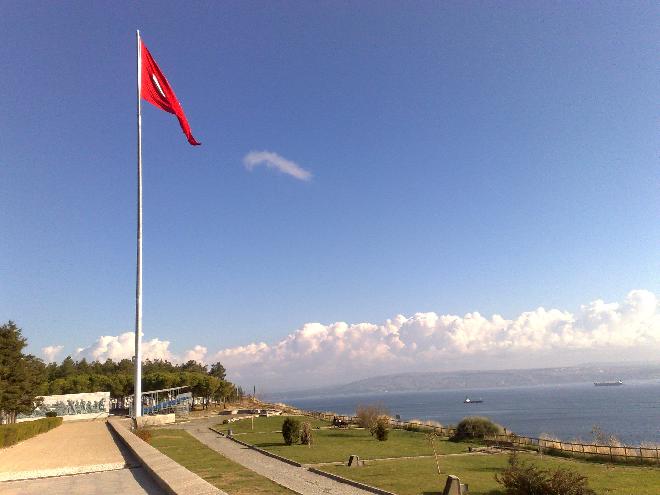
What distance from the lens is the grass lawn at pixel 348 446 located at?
1073 inches

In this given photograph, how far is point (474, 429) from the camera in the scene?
Result: 41000mm

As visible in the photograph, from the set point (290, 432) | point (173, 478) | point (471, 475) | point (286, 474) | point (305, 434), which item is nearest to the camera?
point (173, 478)

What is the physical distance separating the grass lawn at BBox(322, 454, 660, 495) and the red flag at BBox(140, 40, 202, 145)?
18208mm

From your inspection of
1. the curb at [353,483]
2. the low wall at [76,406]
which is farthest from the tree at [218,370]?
the curb at [353,483]

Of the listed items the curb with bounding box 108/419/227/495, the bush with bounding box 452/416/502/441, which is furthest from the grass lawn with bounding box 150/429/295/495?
the bush with bounding box 452/416/502/441

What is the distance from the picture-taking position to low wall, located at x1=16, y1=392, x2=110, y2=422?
58153mm

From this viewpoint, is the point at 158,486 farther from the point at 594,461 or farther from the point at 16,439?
the point at 594,461

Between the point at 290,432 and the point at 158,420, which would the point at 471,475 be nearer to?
the point at 290,432

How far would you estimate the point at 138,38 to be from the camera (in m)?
27.9

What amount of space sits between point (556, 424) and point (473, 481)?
9395 centimetres

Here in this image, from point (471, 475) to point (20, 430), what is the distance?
25734 millimetres

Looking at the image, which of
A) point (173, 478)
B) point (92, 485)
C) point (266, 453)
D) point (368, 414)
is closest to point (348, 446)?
point (266, 453)

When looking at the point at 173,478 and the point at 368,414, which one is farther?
the point at 368,414

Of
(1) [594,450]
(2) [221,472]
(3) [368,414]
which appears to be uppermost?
(2) [221,472]
